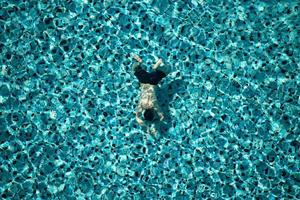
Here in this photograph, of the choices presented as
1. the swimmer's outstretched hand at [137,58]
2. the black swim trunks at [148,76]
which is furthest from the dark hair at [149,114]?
the swimmer's outstretched hand at [137,58]

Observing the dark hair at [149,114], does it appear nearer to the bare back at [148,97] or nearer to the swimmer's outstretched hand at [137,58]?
the bare back at [148,97]

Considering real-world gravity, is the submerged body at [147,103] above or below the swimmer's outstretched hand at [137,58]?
below

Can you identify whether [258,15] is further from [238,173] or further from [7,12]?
[7,12]

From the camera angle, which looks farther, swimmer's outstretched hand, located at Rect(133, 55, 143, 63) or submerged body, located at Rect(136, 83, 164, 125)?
swimmer's outstretched hand, located at Rect(133, 55, 143, 63)

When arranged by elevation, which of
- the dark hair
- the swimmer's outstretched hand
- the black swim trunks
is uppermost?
the swimmer's outstretched hand

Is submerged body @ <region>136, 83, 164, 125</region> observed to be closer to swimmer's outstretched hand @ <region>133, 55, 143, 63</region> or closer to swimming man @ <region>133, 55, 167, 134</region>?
swimming man @ <region>133, 55, 167, 134</region>

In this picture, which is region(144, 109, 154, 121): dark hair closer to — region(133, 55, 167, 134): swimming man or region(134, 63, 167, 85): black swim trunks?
region(133, 55, 167, 134): swimming man

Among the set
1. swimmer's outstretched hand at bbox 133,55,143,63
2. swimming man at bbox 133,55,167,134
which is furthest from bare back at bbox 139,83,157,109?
swimmer's outstretched hand at bbox 133,55,143,63

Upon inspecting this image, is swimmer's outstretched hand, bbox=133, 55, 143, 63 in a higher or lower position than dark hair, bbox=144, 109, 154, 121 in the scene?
higher

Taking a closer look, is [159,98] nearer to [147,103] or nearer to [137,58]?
[147,103]
